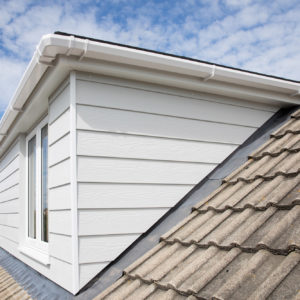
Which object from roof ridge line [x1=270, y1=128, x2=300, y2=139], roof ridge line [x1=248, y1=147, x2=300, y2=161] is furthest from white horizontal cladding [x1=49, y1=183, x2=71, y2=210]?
roof ridge line [x1=270, y1=128, x2=300, y2=139]

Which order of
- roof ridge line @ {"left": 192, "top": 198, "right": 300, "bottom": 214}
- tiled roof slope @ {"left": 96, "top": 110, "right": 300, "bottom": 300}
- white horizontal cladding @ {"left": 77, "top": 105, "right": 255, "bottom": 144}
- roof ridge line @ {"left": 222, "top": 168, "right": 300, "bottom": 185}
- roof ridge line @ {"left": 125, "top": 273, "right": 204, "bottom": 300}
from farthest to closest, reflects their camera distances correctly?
white horizontal cladding @ {"left": 77, "top": 105, "right": 255, "bottom": 144} < roof ridge line @ {"left": 222, "top": 168, "right": 300, "bottom": 185} < roof ridge line @ {"left": 192, "top": 198, "right": 300, "bottom": 214} < roof ridge line @ {"left": 125, "top": 273, "right": 204, "bottom": 300} < tiled roof slope @ {"left": 96, "top": 110, "right": 300, "bottom": 300}

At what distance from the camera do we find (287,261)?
1.72 meters

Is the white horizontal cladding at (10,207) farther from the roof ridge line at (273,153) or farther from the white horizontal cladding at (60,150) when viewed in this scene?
the roof ridge line at (273,153)

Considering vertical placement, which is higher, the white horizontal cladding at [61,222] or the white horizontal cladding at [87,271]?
the white horizontal cladding at [61,222]

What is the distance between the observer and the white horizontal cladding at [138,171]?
2.91 m

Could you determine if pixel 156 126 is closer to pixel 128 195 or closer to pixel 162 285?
pixel 128 195

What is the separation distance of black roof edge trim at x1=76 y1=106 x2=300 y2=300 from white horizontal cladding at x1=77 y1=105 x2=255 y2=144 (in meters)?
0.16

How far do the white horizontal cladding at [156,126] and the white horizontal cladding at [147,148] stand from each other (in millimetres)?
52

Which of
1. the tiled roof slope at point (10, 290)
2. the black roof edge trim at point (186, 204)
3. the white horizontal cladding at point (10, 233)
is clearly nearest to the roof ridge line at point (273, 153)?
the black roof edge trim at point (186, 204)

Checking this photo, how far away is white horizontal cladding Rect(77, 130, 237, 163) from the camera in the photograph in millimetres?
2953

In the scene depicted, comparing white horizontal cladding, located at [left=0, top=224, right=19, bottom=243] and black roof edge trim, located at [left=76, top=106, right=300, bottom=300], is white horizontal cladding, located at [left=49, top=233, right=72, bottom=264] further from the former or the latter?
white horizontal cladding, located at [left=0, top=224, right=19, bottom=243]

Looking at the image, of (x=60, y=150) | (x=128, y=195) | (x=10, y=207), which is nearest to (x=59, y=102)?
(x=60, y=150)

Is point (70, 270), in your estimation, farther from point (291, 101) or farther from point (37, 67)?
point (291, 101)

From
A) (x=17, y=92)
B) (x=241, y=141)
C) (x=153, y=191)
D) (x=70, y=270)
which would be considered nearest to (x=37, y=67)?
(x=17, y=92)
